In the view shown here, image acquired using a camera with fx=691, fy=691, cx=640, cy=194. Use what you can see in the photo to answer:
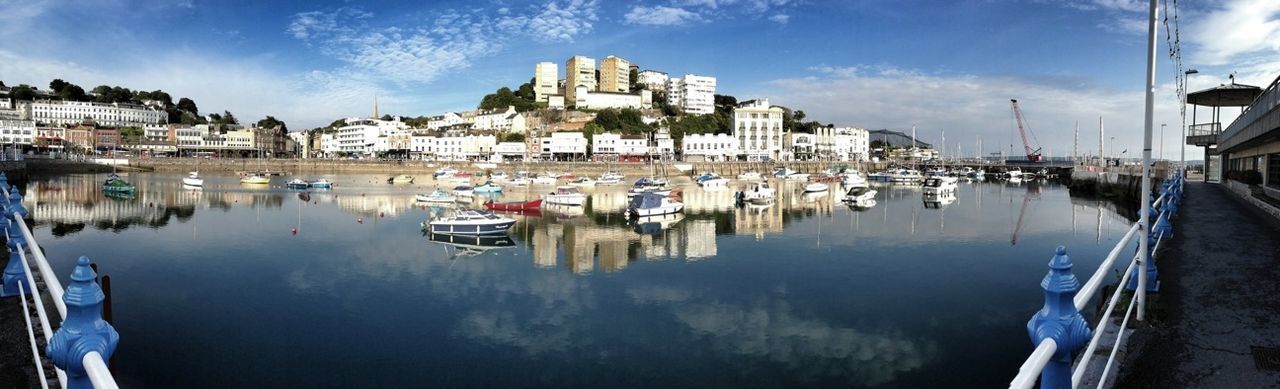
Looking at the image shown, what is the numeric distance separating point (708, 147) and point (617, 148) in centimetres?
1741

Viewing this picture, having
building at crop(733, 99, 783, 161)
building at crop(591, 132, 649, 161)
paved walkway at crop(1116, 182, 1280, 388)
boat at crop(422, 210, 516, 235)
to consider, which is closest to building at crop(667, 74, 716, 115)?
building at crop(733, 99, 783, 161)

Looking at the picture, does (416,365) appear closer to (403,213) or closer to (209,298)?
(209,298)

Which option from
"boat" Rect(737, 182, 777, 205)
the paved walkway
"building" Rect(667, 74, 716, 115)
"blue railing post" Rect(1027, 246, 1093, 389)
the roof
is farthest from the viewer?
"building" Rect(667, 74, 716, 115)

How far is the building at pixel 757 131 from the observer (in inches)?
5007

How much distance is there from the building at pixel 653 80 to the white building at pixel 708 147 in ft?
133

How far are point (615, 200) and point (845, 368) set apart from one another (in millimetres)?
40537

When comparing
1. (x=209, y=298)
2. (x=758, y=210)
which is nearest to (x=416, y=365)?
(x=209, y=298)

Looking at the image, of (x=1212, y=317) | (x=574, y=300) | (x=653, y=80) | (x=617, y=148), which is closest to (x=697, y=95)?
(x=653, y=80)

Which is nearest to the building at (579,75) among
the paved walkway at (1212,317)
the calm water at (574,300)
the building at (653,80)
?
the building at (653,80)

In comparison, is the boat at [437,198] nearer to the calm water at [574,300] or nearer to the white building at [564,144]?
the calm water at [574,300]

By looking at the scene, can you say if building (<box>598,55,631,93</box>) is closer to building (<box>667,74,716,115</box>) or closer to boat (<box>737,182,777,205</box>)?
building (<box>667,74,716,115</box>)

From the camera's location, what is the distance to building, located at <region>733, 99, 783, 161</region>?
417 feet

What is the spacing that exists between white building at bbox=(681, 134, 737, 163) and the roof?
8765cm

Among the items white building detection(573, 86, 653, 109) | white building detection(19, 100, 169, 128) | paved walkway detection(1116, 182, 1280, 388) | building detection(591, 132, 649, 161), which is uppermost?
white building detection(573, 86, 653, 109)
